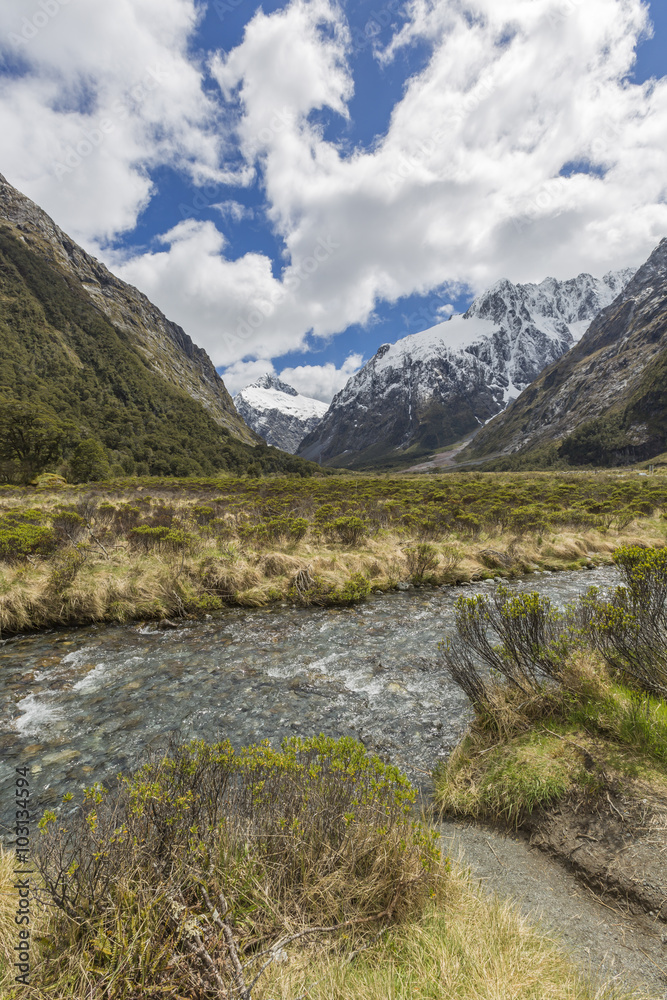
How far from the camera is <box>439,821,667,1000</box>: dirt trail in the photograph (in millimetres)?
2586

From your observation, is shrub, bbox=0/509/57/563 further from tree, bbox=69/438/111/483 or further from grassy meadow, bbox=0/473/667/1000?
tree, bbox=69/438/111/483

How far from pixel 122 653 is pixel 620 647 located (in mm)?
9425

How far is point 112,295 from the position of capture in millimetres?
162125

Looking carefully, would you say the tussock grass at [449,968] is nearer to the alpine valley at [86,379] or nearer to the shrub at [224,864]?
the shrub at [224,864]

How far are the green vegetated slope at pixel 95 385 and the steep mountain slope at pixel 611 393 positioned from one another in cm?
9025

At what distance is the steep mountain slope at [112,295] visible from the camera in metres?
146

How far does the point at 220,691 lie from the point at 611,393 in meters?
168

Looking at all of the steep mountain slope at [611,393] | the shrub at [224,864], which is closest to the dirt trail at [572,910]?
the shrub at [224,864]

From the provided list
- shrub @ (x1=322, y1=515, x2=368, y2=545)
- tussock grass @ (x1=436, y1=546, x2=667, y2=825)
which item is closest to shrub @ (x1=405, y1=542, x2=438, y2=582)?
shrub @ (x1=322, y1=515, x2=368, y2=545)

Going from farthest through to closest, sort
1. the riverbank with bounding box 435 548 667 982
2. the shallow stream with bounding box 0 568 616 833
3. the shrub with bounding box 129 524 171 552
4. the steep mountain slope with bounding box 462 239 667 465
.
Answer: the steep mountain slope with bounding box 462 239 667 465, the shrub with bounding box 129 524 171 552, the shallow stream with bounding box 0 568 616 833, the riverbank with bounding box 435 548 667 982

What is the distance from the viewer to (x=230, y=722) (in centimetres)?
636

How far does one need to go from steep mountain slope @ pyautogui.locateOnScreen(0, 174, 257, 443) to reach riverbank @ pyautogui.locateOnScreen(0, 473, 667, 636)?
143321 mm

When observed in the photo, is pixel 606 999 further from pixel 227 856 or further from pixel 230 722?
pixel 230 722

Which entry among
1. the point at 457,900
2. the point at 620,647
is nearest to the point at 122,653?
the point at 457,900
